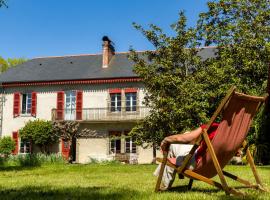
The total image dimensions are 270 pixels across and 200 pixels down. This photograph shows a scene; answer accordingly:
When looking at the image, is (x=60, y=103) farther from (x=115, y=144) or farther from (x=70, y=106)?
(x=115, y=144)

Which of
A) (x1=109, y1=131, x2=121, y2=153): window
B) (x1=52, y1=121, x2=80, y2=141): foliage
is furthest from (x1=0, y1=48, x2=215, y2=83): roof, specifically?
(x1=109, y1=131, x2=121, y2=153): window

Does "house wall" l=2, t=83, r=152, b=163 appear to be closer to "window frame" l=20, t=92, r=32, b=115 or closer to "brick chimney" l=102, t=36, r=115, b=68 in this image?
"window frame" l=20, t=92, r=32, b=115

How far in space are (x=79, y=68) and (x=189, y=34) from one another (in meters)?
13.8

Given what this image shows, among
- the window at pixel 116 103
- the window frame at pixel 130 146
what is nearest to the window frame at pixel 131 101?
the window at pixel 116 103

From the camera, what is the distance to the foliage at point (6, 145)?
28.2 m

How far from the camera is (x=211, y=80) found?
17.4 meters

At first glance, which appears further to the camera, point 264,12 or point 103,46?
point 103,46

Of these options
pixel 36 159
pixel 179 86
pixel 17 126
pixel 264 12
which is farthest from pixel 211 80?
pixel 17 126

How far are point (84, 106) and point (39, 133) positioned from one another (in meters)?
3.67

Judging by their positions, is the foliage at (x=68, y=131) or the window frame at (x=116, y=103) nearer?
the foliage at (x=68, y=131)

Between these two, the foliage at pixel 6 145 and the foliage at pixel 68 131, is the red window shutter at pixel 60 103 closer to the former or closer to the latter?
the foliage at pixel 68 131

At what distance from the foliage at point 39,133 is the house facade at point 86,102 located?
0.79 m

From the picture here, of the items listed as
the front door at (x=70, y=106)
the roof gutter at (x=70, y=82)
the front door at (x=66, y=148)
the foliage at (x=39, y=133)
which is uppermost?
the roof gutter at (x=70, y=82)

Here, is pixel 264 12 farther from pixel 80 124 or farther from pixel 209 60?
pixel 80 124
